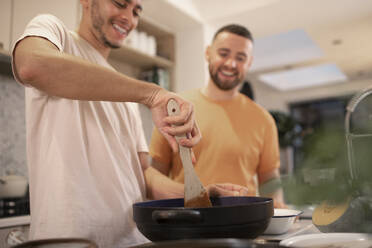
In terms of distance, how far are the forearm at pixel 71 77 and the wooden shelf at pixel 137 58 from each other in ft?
6.70

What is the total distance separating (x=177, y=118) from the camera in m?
0.67

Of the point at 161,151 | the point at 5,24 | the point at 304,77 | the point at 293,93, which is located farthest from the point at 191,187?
the point at 293,93

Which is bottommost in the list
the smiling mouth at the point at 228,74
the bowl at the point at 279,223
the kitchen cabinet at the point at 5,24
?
the bowl at the point at 279,223

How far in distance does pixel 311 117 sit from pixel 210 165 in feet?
20.9

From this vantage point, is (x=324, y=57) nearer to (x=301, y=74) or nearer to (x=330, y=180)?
(x=301, y=74)

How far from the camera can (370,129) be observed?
607 mm

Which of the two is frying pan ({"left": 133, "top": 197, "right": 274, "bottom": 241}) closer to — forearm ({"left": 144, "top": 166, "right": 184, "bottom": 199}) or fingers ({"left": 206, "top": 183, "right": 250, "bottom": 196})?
fingers ({"left": 206, "top": 183, "right": 250, "bottom": 196})

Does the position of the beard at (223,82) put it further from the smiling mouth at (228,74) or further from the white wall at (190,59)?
the white wall at (190,59)

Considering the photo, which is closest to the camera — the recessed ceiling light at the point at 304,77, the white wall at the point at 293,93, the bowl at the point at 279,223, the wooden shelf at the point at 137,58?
the bowl at the point at 279,223

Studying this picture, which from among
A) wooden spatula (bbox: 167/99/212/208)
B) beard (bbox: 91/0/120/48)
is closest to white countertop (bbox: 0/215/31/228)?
beard (bbox: 91/0/120/48)

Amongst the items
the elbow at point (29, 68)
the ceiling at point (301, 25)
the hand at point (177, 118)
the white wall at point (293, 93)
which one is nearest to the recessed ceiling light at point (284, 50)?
the ceiling at point (301, 25)

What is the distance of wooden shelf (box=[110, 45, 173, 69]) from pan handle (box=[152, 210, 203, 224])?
2.32 meters

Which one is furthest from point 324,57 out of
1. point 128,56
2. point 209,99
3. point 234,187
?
point 234,187

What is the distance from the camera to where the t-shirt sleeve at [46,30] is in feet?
2.49
